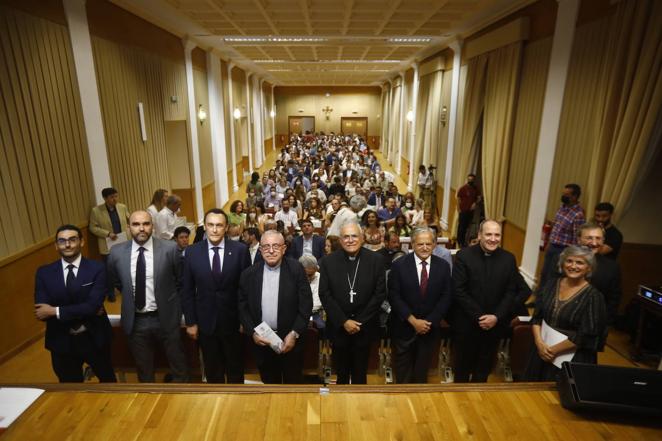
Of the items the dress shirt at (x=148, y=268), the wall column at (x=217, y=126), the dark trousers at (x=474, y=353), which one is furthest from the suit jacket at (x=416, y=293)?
the wall column at (x=217, y=126)

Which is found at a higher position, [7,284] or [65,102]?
[65,102]

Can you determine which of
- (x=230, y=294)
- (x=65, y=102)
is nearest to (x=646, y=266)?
(x=230, y=294)

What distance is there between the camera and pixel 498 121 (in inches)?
279

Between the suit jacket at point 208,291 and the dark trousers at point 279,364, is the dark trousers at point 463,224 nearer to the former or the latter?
the dark trousers at point 279,364

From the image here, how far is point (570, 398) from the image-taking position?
6.86 ft

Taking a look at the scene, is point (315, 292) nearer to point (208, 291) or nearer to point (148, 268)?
point (208, 291)

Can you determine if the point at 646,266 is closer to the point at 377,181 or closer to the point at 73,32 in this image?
the point at 377,181

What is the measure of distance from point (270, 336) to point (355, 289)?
753mm

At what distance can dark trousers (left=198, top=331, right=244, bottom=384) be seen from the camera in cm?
321

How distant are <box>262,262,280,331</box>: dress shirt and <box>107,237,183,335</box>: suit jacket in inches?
27.3

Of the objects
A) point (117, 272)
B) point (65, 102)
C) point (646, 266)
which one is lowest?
point (646, 266)

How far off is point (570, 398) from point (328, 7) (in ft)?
20.9

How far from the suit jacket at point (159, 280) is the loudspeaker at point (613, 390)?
2761 mm

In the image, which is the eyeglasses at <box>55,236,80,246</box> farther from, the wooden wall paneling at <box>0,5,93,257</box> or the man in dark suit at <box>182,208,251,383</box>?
the wooden wall paneling at <box>0,5,93,257</box>
